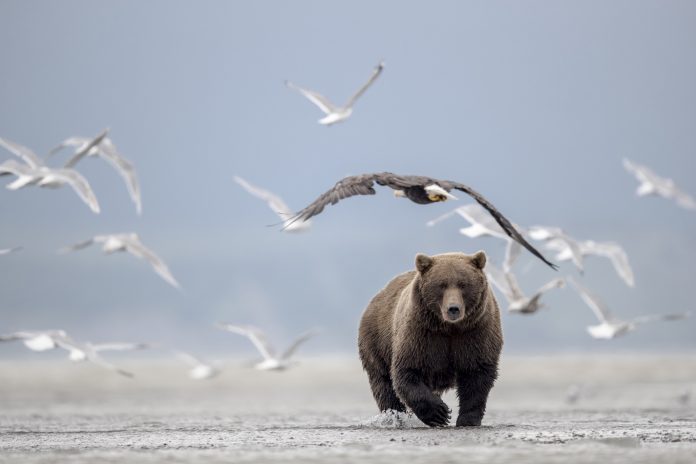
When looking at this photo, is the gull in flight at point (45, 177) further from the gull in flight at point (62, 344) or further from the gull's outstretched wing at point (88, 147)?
the gull in flight at point (62, 344)

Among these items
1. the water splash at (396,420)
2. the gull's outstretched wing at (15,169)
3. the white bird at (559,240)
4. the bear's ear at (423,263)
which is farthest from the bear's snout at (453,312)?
the white bird at (559,240)

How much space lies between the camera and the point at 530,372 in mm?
40906

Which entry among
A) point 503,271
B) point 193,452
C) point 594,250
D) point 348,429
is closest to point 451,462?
point 193,452

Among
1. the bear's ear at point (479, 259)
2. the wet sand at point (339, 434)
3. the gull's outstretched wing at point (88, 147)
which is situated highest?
the gull's outstretched wing at point (88, 147)

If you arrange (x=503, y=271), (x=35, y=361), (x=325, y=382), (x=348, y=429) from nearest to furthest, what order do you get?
(x=348, y=429) → (x=503, y=271) → (x=325, y=382) → (x=35, y=361)

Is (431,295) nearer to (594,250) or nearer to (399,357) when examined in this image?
(399,357)

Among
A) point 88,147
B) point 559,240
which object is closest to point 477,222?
point 559,240

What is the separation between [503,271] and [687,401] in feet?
17.9

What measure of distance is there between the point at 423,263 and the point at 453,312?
659mm

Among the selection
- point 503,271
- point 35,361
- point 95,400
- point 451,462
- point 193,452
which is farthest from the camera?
point 35,361

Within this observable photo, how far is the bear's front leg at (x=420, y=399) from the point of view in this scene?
45.1ft

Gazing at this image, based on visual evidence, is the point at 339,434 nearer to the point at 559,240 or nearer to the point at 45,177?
the point at 45,177

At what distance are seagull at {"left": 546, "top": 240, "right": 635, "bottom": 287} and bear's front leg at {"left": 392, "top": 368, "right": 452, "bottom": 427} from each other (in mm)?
9352

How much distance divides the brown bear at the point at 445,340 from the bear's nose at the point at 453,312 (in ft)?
0.29
